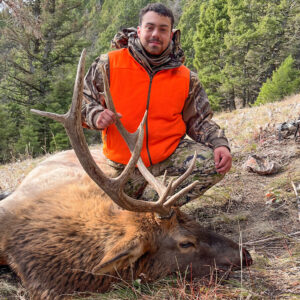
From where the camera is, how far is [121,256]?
7.35 feet

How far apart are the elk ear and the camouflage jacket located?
1.31 meters

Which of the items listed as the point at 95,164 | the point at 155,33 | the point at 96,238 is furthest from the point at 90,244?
the point at 155,33

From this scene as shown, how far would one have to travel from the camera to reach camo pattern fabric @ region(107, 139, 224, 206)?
133 inches

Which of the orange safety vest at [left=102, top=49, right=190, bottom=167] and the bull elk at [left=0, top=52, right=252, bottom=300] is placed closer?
the bull elk at [left=0, top=52, right=252, bottom=300]

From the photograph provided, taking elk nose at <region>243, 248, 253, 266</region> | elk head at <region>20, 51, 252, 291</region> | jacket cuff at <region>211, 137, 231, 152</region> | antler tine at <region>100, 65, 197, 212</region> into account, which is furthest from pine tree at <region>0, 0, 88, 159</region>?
elk nose at <region>243, 248, 253, 266</region>

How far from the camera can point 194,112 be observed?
141 inches

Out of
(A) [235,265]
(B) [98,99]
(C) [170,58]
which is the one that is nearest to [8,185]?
(B) [98,99]

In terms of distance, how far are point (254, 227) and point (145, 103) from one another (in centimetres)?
174

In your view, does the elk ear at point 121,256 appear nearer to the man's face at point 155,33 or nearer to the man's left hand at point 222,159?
the man's left hand at point 222,159

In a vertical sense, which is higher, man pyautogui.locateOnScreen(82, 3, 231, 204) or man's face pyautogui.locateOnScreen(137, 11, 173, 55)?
man's face pyautogui.locateOnScreen(137, 11, 173, 55)

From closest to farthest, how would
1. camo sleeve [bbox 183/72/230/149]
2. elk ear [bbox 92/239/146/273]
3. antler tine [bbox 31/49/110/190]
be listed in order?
antler tine [bbox 31/49/110/190] → elk ear [bbox 92/239/146/273] → camo sleeve [bbox 183/72/230/149]

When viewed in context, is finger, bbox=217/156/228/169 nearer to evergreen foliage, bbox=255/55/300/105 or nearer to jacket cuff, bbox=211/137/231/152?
jacket cuff, bbox=211/137/231/152

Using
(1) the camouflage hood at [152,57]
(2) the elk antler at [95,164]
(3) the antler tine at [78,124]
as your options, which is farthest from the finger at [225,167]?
(3) the antler tine at [78,124]

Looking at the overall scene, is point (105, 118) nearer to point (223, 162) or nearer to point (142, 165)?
point (142, 165)
